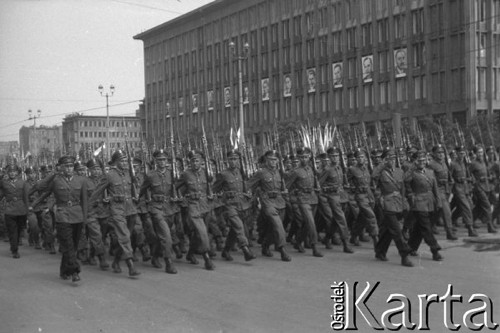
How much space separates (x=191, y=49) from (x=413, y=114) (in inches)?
638

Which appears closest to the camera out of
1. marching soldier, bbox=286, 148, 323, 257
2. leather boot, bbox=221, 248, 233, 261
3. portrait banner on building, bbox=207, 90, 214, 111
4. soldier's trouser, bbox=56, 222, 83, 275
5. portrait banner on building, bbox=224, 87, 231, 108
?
soldier's trouser, bbox=56, 222, 83, 275

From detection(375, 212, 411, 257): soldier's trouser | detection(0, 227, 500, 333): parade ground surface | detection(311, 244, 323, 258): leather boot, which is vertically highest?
detection(375, 212, 411, 257): soldier's trouser

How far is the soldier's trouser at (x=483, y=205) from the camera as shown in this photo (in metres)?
14.7

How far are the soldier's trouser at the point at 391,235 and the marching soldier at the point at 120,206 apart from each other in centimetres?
380

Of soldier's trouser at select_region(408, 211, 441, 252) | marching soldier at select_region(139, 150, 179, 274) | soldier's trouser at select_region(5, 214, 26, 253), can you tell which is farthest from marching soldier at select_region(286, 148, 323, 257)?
soldier's trouser at select_region(5, 214, 26, 253)

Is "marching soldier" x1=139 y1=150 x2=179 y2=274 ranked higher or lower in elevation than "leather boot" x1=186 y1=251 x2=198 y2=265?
higher

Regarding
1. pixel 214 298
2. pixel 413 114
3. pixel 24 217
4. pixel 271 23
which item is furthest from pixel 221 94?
pixel 214 298

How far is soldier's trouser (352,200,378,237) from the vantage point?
12.7 metres

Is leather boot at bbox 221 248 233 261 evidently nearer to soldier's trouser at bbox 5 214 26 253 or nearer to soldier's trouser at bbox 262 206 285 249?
soldier's trouser at bbox 262 206 285 249

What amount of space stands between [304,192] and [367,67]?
37788 millimetres

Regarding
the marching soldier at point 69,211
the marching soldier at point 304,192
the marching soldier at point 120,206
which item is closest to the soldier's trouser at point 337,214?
the marching soldier at point 304,192

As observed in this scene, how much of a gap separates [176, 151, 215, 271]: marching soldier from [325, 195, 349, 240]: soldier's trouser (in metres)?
2.29

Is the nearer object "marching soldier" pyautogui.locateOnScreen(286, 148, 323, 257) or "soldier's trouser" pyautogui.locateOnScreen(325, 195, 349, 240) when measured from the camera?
"marching soldier" pyautogui.locateOnScreen(286, 148, 323, 257)

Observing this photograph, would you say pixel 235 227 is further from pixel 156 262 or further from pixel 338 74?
pixel 338 74
